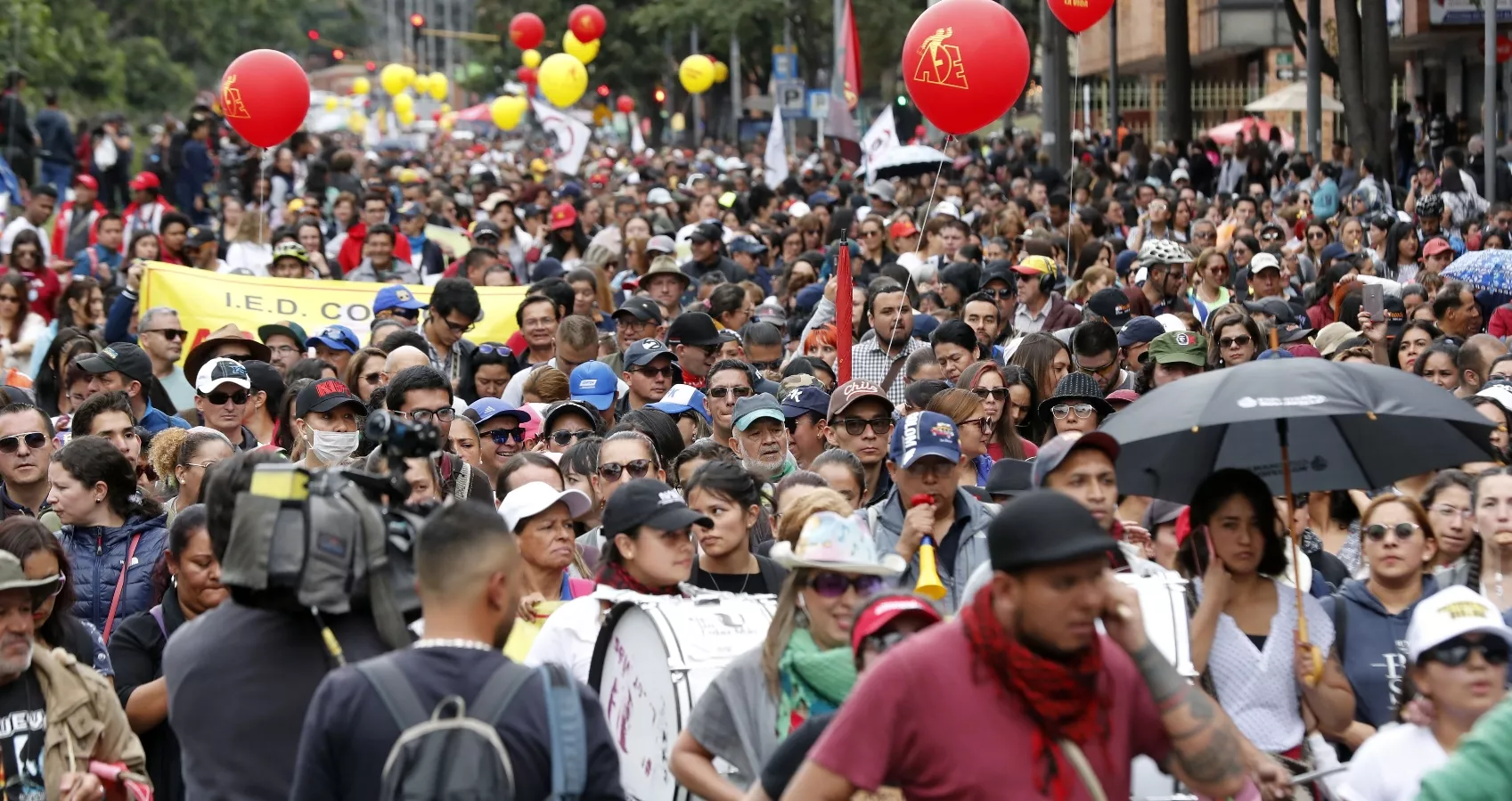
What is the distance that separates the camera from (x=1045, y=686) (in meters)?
3.92

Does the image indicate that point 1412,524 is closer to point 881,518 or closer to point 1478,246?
point 881,518

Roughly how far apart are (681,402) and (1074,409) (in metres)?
1.85

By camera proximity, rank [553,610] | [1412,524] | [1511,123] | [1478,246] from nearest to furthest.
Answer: [553,610], [1412,524], [1478,246], [1511,123]

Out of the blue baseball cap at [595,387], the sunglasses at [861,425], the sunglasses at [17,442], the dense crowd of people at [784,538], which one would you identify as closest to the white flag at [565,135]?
the dense crowd of people at [784,538]

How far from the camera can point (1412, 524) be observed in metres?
6.99

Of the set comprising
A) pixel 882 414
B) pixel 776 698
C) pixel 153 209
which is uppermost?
pixel 153 209

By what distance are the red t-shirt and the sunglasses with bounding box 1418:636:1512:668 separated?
145 cm

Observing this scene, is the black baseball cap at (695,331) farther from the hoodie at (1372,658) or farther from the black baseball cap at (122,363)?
the hoodie at (1372,658)

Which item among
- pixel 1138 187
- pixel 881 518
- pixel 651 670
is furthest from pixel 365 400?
pixel 1138 187

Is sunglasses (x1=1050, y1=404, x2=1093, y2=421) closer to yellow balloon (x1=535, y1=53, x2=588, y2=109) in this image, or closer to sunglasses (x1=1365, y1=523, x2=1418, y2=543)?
sunglasses (x1=1365, y1=523, x2=1418, y2=543)

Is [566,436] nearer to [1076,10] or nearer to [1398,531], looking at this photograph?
[1398,531]

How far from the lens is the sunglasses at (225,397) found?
9.95 m

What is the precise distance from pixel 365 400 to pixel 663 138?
69376 mm

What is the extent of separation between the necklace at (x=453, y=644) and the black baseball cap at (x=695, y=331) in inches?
298
